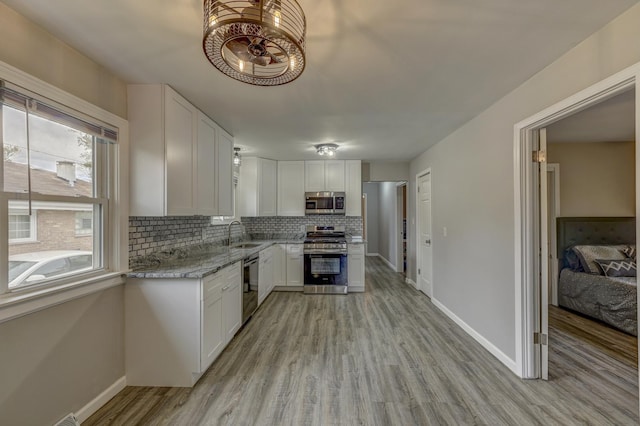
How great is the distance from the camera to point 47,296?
1.57 metres

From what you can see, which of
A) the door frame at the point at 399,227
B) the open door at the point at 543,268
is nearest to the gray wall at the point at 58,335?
the open door at the point at 543,268

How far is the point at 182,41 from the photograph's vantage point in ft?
5.50

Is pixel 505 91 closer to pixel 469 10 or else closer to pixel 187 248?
pixel 469 10

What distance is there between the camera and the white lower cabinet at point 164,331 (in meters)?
2.14

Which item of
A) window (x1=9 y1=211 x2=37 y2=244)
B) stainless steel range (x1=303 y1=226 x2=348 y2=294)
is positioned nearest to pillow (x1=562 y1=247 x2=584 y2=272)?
stainless steel range (x1=303 y1=226 x2=348 y2=294)

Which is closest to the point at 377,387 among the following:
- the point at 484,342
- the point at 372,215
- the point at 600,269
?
the point at 484,342

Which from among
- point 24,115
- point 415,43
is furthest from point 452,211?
point 24,115

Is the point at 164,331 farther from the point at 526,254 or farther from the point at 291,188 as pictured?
the point at 291,188

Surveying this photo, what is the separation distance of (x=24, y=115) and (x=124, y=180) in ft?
2.38

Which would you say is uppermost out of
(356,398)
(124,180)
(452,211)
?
(124,180)

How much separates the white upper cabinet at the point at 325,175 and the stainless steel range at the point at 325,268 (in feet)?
3.52

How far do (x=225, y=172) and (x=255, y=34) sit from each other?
8.20ft

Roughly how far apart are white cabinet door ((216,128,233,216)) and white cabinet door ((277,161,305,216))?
1693 millimetres

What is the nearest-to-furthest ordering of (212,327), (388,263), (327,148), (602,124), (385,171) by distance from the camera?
(212,327)
(602,124)
(327,148)
(385,171)
(388,263)
